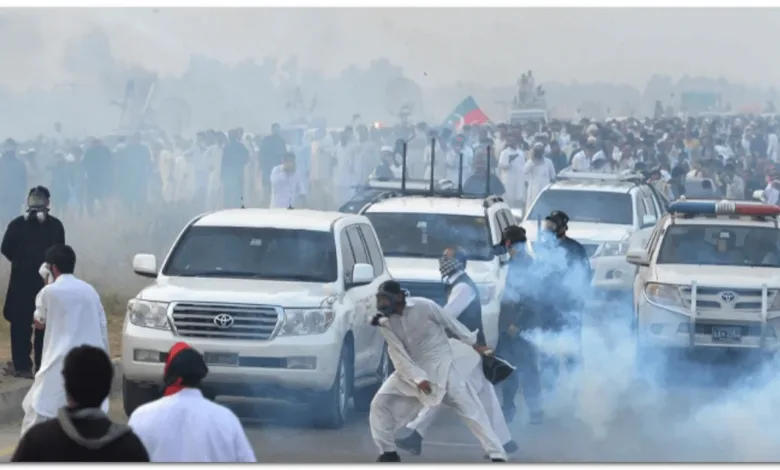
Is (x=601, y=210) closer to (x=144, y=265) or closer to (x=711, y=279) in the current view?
(x=711, y=279)

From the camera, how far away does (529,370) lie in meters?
13.0

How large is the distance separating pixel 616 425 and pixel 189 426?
738cm

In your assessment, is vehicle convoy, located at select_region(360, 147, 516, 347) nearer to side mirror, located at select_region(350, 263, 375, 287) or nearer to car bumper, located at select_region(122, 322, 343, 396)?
side mirror, located at select_region(350, 263, 375, 287)

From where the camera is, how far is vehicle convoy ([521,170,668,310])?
20625 mm

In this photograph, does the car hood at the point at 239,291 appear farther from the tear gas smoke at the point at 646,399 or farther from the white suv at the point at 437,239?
the white suv at the point at 437,239

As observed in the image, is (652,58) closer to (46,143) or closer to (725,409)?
(46,143)

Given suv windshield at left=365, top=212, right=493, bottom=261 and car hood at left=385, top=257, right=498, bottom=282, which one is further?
suv windshield at left=365, top=212, right=493, bottom=261

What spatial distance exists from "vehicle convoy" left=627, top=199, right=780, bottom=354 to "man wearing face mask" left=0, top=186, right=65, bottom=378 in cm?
558

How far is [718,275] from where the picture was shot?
1600 cm

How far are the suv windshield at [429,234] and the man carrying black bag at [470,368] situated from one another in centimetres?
412

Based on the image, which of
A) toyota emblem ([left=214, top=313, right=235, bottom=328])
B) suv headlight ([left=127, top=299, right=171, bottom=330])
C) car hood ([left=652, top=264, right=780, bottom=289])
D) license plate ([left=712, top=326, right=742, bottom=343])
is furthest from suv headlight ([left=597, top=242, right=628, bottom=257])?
suv headlight ([left=127, top=299, right=171, bottom=330])

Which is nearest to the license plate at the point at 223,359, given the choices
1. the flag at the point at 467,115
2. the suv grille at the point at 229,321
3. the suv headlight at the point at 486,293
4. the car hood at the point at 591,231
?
the suv grille at the point at 229,321

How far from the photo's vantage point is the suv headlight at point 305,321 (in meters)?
12.8

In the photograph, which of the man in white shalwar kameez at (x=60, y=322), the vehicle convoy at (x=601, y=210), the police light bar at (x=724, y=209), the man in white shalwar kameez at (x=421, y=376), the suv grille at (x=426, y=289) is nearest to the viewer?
the man in white shalwar kameez at (x=60, y=322)
